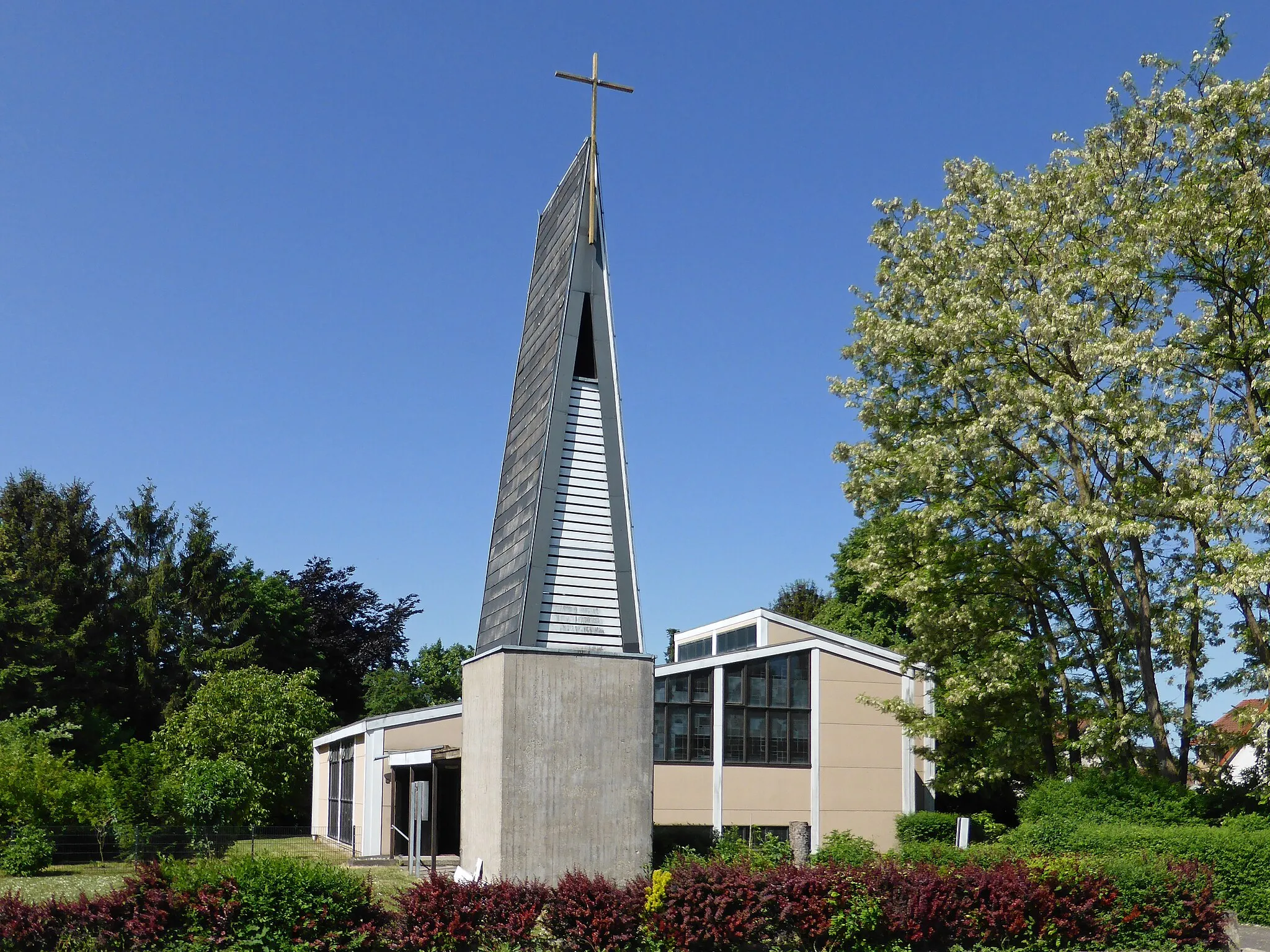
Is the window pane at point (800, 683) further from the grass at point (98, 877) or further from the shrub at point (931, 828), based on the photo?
the grass at point (98, 877)

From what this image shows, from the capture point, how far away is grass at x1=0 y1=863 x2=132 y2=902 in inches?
837

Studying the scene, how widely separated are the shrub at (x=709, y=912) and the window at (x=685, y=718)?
1437 cm

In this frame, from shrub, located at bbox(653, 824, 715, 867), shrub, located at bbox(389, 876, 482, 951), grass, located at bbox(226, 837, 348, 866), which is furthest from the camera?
grass, located at bbox(226, 837, 348, 866)

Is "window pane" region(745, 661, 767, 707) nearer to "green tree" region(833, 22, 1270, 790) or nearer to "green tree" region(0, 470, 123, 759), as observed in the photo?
"green tree" region(833, 22, 1270, 790)

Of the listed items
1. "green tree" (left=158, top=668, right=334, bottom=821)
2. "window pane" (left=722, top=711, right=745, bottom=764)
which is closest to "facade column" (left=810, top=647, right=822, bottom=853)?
"window pane" (left=722, top=711, right=745, bottom=764)

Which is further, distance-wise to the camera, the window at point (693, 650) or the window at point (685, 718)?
the window at point (693, 650)

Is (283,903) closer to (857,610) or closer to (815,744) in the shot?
(815,744)

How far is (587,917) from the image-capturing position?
14.3 m

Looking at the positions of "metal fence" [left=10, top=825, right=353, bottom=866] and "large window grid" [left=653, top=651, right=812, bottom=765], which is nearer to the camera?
"metal fence" [left=10, top=825, right=353, bottom=866]

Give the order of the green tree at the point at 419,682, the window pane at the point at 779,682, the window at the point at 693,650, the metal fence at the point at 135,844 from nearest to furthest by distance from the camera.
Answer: the metal fence at the point at 135,844, the window pane at the point at 779,682, the window at the point at 693,650, the green tree at the point at 419,682

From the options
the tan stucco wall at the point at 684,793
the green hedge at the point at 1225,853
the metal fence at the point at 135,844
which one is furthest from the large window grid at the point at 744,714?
the green hedge at the point at 1225,853

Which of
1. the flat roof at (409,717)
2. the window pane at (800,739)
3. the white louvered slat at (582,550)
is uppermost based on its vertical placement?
the white louvered slat at (582,550)

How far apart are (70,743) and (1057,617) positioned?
3580cm

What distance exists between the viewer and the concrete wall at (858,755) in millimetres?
30500
